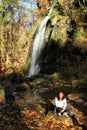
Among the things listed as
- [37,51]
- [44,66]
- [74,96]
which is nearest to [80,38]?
[44,66]

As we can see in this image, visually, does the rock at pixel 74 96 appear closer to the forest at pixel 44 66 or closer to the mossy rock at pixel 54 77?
the forest at pixel 44 66

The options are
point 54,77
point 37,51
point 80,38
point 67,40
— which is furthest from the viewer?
point 37,51

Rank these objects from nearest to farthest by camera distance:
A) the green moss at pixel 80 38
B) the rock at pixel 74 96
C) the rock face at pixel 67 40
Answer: the rock at pixel 74 96 < the rock face at pixel 67 40 < the green moss at pixel 80 38

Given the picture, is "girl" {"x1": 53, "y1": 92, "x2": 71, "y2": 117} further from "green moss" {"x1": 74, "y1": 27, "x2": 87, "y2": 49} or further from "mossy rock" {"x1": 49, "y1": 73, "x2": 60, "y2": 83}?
"green moss" {"x1": 74, "y1": 27, "x2": 87, "y2": 49}

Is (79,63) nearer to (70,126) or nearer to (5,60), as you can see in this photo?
(70,126)

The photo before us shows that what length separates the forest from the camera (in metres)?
12.2

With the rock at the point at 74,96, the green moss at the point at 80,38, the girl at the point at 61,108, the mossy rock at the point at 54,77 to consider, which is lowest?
the mossy rock at the point at 54,77

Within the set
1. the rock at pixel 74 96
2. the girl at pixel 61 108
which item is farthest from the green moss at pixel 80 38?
the girl at pixel 61 108

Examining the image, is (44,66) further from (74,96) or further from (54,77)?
(74,96)

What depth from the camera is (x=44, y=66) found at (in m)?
27.4

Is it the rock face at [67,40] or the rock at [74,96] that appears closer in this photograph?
the rock at [74,96]

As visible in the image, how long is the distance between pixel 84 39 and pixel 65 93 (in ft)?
25.5

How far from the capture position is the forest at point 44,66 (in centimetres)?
1217

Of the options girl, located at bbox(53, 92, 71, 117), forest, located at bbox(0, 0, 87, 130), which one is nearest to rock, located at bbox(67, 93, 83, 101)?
forest, located at bbox(0, 0, 87, 130)
